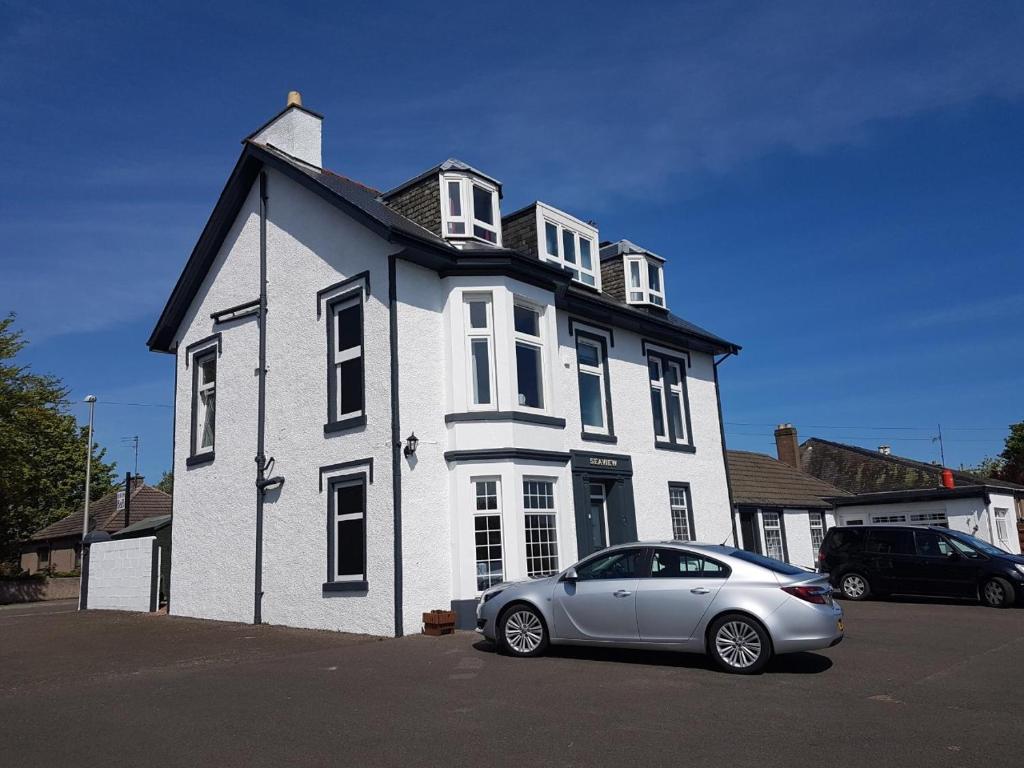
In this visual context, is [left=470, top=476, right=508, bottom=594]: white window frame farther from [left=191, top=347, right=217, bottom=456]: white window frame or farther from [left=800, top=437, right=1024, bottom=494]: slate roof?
Result: [left=800, top=437, right=1024, bottom=494]: slate roof

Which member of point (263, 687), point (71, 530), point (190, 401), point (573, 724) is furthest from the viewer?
point (71, 530)

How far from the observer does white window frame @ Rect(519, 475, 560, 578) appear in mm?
14625

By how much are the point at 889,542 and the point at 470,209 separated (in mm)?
11276

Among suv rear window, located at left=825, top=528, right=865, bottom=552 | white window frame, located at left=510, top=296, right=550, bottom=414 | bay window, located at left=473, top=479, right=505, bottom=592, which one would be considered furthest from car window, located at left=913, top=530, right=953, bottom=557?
bay window, located at left=473, top=479, right=505, bottom=592

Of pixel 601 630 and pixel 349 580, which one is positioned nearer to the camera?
pixel 601 630

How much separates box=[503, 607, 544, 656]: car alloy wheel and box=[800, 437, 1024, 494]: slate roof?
22.3 m

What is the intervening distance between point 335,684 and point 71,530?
38379 mm

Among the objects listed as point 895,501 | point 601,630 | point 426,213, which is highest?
point 426,213

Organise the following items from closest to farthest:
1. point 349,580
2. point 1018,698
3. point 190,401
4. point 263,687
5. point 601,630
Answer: point 1018,698
point 263,687
point 601,630
point 349,580
point 190,401

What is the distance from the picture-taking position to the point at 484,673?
31.7 feet

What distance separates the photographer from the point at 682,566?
9867 mm

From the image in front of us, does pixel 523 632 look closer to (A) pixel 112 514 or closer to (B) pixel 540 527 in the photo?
(B) pixel 540 527

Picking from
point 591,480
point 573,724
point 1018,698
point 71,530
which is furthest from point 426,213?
point 71,530

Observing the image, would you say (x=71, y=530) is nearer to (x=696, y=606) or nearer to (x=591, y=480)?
(x=591, y=480)
